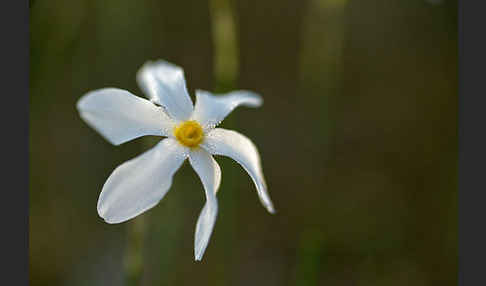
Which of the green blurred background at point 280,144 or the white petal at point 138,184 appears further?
the green blurred background at point 280,144

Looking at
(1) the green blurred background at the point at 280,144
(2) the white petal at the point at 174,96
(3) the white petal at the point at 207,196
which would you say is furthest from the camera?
(1) the green blurred background at the point at 280,144

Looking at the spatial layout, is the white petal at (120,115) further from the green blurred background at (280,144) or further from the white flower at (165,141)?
the green blurred background at (280,144)

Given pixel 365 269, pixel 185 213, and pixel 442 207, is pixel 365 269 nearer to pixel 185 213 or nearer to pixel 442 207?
pixel 442 207

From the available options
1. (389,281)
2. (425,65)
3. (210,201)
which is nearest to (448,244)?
(389,281)

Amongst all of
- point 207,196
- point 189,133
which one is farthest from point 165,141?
point 207,196

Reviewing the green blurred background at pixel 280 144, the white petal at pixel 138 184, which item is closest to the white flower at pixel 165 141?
the white petal at pixel 138 184

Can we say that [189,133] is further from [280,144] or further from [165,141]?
[280,144]

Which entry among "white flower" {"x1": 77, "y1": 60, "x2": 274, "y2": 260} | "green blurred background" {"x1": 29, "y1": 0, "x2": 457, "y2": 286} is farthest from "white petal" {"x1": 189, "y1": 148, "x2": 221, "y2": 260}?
"green blurred background" {"x1": 29, "y1": 0, "x2": 457, "y2": 286}
